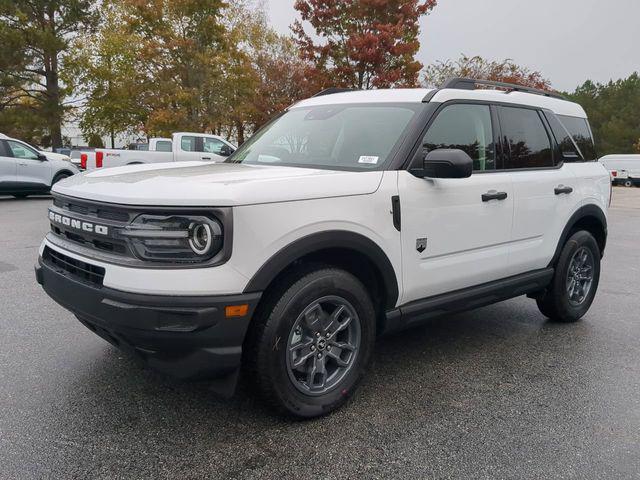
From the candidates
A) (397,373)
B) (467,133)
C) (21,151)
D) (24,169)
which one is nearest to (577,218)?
(467,133)

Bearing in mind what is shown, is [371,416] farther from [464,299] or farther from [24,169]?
[24,169]

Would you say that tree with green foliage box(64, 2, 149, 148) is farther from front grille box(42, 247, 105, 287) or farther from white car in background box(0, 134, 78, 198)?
front grille box(42, 247, 105, 287)

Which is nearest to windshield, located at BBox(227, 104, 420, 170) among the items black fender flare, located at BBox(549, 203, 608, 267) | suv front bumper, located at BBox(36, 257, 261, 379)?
suv front bumper, located at BBox(36, 257, 261, 379)

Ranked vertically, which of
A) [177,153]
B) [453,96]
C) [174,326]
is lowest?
[174,326]

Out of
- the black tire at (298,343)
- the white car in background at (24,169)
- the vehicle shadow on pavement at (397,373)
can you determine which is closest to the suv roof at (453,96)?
the black tire at (298,343)

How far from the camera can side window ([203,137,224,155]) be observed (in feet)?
58.6

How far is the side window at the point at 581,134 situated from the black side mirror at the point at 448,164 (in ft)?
6.58

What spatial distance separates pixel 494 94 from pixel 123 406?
326cm

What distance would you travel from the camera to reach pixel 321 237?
2.80 m

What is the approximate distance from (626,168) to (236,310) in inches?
1371

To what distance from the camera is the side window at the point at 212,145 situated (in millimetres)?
17875

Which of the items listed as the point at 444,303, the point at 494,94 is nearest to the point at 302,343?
the point at 444,303

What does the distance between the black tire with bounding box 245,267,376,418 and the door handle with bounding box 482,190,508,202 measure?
117 cm

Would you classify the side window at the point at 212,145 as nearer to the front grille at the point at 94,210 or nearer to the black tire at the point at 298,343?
the front grille at the point at 94,210
